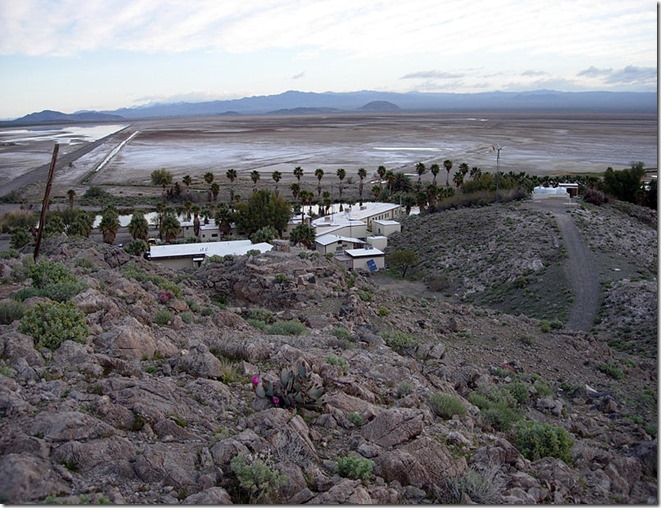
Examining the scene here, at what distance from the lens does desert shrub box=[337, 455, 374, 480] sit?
278 inches

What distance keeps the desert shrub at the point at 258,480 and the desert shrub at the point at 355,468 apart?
2.78 feet

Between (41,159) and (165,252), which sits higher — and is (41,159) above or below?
above

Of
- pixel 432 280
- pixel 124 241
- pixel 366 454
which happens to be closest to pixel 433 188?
pixel 432 280

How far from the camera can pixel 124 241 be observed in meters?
47.2

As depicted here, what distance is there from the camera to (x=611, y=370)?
55.6ft

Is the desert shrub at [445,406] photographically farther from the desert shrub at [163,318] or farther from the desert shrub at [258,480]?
the desert shrub at [163,318]

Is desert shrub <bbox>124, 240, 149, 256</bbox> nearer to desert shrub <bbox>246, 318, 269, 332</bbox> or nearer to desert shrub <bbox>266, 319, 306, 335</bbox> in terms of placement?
desert shrub <bbox>246, 318, 269, 332</bbox>

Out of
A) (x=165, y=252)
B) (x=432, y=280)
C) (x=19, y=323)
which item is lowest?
(x=432, y=280)

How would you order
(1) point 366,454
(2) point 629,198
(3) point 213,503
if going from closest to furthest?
(3) point 213,503 < (1) point 366,454 < (2) point 629,198

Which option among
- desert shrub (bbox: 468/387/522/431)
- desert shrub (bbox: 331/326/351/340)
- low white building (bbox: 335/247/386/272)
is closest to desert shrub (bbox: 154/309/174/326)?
desert shrub (bbox: 331/326/351/340)

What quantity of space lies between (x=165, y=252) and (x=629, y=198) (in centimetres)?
4083

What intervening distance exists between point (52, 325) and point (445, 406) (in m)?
6.68

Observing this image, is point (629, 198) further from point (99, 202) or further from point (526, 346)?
point (99, 202)

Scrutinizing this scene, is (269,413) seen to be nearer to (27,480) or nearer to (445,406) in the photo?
(27,480)
